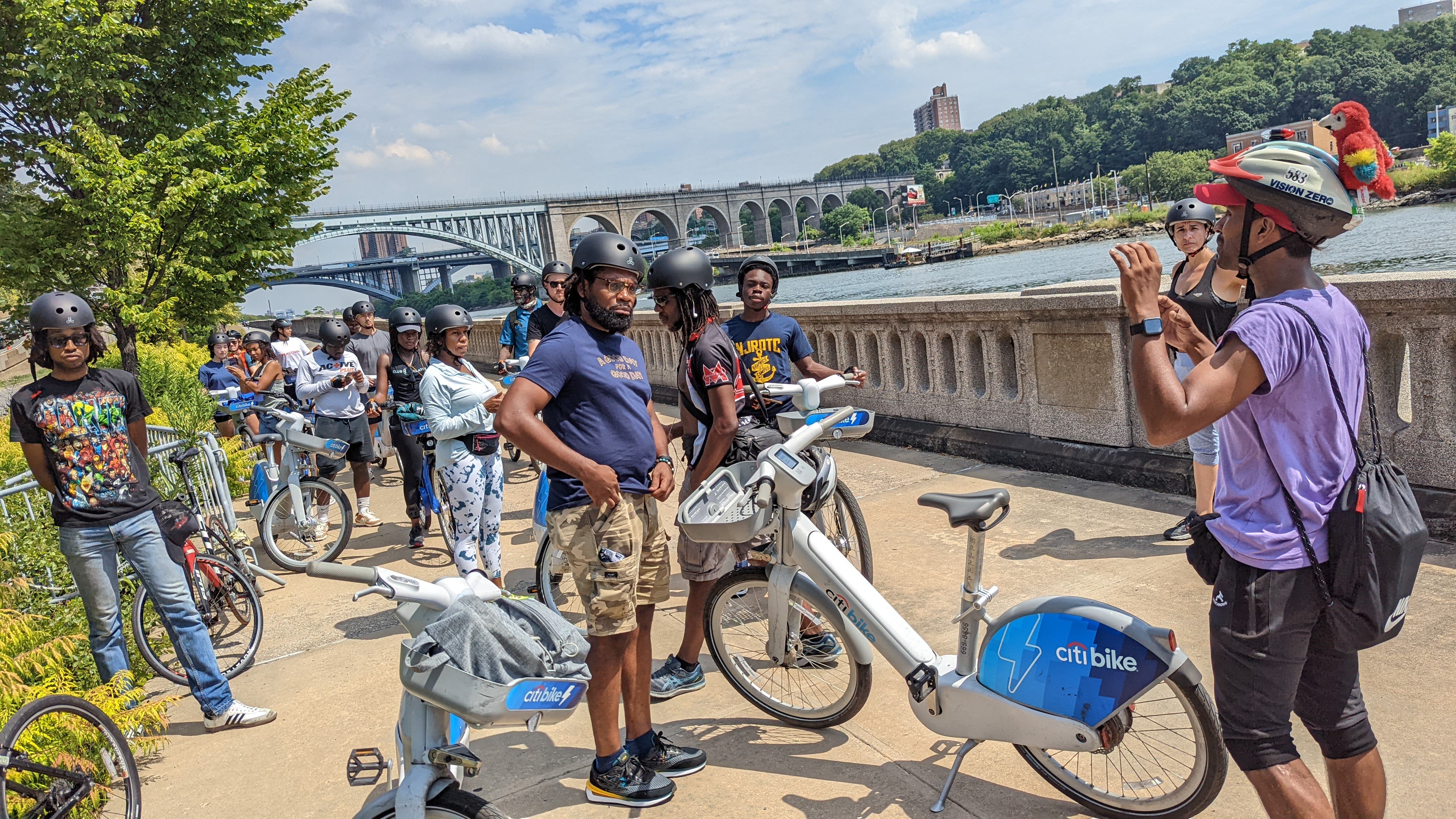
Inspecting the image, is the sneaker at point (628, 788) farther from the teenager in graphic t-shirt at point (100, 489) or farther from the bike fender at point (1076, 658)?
the teenager in graphic t-shirt at point (100, 489)

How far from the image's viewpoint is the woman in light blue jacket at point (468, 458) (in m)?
5.27

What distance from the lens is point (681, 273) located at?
3988mm

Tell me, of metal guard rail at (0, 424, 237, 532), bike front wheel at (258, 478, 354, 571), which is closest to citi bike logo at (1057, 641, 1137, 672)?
metal guard rail at (0, 424, 237, 532)

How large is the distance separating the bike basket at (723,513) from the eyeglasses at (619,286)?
70 centimetres

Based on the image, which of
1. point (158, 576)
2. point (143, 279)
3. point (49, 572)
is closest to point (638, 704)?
point (158, 576)

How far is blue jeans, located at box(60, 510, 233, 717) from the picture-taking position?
13.4 ft

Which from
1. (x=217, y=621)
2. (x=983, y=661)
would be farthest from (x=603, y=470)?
(x=217, y=621)

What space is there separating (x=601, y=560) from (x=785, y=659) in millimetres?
838

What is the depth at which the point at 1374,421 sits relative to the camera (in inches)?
89.0

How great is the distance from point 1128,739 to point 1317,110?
453 feet

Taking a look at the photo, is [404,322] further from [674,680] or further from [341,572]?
[341,572]

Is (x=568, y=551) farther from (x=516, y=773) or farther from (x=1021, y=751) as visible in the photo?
(x=1021, y=751)

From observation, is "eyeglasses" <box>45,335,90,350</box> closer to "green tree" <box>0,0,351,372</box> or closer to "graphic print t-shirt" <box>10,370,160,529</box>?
"graphic print t-shirt" <box>10,370,160,529</box>

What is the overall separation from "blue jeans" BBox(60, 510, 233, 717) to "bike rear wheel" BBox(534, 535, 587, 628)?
1.48m
